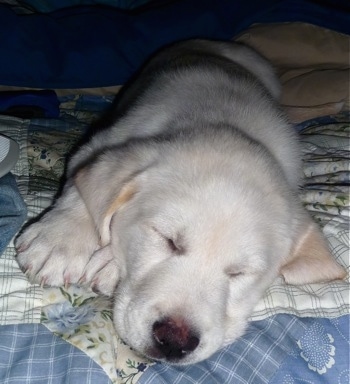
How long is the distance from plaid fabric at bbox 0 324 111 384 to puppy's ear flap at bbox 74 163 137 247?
1.58 feet

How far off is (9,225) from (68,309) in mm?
448

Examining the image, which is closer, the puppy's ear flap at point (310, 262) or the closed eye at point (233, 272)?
the closed eye at point (233, 272)

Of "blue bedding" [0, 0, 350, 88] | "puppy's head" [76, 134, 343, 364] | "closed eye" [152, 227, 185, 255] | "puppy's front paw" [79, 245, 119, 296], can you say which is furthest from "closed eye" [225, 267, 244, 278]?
"blue bedding" [0, 0, 350, 88]

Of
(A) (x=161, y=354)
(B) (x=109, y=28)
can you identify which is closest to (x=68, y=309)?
(A) (x=161, y=354)

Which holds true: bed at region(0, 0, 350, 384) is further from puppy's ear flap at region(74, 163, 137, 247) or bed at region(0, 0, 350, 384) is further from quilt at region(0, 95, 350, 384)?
puppy's ear flap at region(74, 163, 137, 247)

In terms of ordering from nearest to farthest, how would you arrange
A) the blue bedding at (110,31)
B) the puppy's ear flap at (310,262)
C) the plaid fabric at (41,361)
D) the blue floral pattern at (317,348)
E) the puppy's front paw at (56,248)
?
the plaid fabric at (41,361) → the blue floral pattern at (317,348) → the puppy's front paw at (56,248) → the puppy's ear flap at (310,262) → the blue bedding at (110,31)

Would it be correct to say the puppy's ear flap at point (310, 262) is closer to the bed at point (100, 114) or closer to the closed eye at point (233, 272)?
the bed at point (100, 114)

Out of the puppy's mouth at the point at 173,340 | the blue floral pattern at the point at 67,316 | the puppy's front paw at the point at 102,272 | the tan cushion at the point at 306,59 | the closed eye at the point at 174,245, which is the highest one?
the closed eye at the point at 174,245

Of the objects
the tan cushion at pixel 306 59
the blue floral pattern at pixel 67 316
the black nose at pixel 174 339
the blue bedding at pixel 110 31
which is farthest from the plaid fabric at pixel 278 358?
the blue bedding at pixel 110 31

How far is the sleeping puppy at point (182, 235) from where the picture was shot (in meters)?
2.15

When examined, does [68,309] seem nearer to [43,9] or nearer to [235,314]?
[235,314]

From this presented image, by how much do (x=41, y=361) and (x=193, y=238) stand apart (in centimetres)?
64

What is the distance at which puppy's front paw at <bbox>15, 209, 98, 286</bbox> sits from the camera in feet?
7.73

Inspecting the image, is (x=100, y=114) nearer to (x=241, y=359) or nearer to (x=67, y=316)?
(x=67, y=316)
